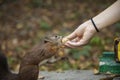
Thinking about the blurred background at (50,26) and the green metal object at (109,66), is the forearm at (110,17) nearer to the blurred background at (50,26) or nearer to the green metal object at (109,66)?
the green metal object at (109,66)

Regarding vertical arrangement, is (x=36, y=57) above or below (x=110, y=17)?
below

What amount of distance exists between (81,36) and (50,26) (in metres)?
4.69

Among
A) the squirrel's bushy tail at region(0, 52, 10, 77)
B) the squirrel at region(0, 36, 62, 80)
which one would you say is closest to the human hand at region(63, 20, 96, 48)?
the squirrel at region(0, 36, 62, 80)

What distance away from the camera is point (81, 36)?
12.4 feet

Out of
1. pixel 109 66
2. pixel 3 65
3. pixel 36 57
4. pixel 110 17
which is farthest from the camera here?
pixel 109 66

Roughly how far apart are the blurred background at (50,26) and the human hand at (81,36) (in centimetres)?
278

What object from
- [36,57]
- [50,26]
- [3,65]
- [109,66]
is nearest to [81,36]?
[109,66]

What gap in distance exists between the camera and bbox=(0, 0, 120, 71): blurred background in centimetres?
704

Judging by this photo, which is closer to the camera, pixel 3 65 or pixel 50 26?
pixel 3 65

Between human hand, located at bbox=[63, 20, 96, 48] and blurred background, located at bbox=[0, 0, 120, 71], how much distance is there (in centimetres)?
278

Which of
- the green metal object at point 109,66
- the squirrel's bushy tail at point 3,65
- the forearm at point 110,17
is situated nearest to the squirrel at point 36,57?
the squirrel's bushy tail at point 3,65

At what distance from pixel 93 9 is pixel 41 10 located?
1.15 metres

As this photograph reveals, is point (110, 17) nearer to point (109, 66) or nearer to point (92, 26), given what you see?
point (92, 26)

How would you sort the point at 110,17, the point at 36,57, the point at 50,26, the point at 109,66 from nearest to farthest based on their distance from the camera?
the point at 36,57 < the point at 110,17 < the point at 109,66 < the point at 50,26
